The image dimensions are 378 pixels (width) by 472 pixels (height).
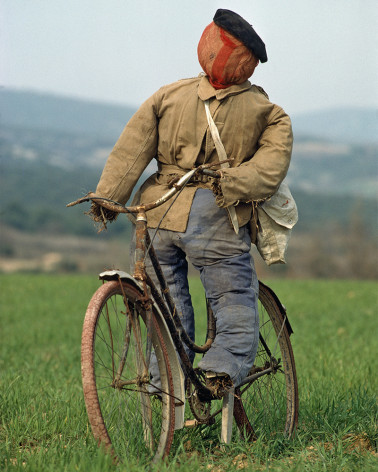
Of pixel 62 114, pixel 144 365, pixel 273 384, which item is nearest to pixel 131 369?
pixel 144 365

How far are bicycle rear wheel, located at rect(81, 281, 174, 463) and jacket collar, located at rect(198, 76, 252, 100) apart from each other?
3.79 feet

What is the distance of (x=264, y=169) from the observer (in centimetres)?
399

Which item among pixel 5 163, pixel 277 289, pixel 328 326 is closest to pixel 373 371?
pixel 328 326

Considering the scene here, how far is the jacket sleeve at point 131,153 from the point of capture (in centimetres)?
405

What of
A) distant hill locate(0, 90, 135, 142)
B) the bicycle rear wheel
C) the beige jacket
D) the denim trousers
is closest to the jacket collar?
the beige jacket

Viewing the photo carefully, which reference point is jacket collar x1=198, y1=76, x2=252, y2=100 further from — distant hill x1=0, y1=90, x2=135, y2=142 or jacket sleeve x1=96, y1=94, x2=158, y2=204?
distant hill x1=0, y1=90, x2=135, y2=142

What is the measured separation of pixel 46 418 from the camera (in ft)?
14.9

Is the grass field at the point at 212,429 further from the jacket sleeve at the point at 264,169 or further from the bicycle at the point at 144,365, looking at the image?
the jacket sleeve at the point at 264,169

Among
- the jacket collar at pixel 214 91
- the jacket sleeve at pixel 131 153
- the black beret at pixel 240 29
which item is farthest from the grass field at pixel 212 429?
the black beret at pixel 240 29

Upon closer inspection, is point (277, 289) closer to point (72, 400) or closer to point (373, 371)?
point (373, 371)

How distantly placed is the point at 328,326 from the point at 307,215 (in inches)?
2878

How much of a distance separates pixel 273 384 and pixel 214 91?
6.14 feet

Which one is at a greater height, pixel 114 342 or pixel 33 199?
pixel 114 342

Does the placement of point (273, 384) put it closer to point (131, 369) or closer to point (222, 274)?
point (222, 274)
